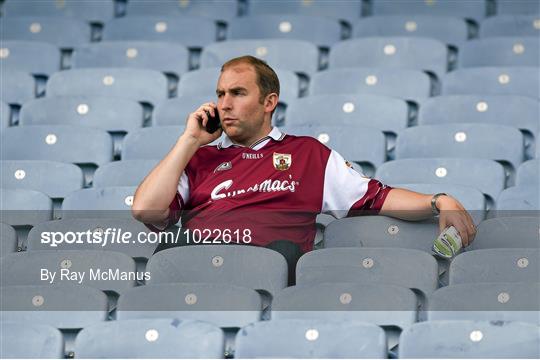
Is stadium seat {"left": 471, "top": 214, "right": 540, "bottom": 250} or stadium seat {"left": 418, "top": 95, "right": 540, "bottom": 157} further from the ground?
stadium seat {"left": 418, "top": 95, "right": 540, "bottom": 157}

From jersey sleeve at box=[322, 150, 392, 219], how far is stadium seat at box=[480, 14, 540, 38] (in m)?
2.15

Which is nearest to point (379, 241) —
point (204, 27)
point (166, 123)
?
point (166, 123)

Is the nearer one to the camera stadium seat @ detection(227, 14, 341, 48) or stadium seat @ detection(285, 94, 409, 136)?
stadium seat @ detection(285, 94, 409, 136)

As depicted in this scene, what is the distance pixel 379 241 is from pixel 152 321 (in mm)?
948

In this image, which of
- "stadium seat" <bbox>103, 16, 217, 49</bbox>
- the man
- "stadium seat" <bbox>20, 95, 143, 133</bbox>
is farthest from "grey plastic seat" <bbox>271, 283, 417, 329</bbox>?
"stadium seat" <bbox>103, 16, 217, 49</bbox>

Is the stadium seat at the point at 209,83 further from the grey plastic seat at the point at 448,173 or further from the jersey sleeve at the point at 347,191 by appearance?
the jersey sleeve at the point at 347,191

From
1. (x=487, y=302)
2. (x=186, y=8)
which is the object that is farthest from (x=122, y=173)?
(x=186, y=8)

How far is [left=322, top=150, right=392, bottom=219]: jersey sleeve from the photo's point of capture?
434 cm

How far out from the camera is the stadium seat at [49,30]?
21.6ft

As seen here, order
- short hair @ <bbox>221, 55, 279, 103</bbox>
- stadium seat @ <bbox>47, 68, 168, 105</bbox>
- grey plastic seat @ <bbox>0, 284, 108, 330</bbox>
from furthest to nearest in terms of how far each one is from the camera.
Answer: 1. stadium seat @ <bbox>47, 68, 168, 105</bbox>
2. short hair @ <bbox>221, 55, 279, 103</bbox>
3. grey plastic seat @ <bbox>0, 284, 108, 330</bbox>

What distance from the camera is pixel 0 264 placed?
4172 millimetres

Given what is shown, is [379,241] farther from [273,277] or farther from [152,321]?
[152,321]

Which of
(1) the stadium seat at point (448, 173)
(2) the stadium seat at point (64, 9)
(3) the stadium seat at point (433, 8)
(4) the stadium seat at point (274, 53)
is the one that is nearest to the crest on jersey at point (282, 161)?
(1) the stadium seat at point (448, 173)

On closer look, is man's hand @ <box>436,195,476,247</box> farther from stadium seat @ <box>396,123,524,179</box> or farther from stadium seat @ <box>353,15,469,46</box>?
stadium seat @ <box>353,15,469,46</box>
